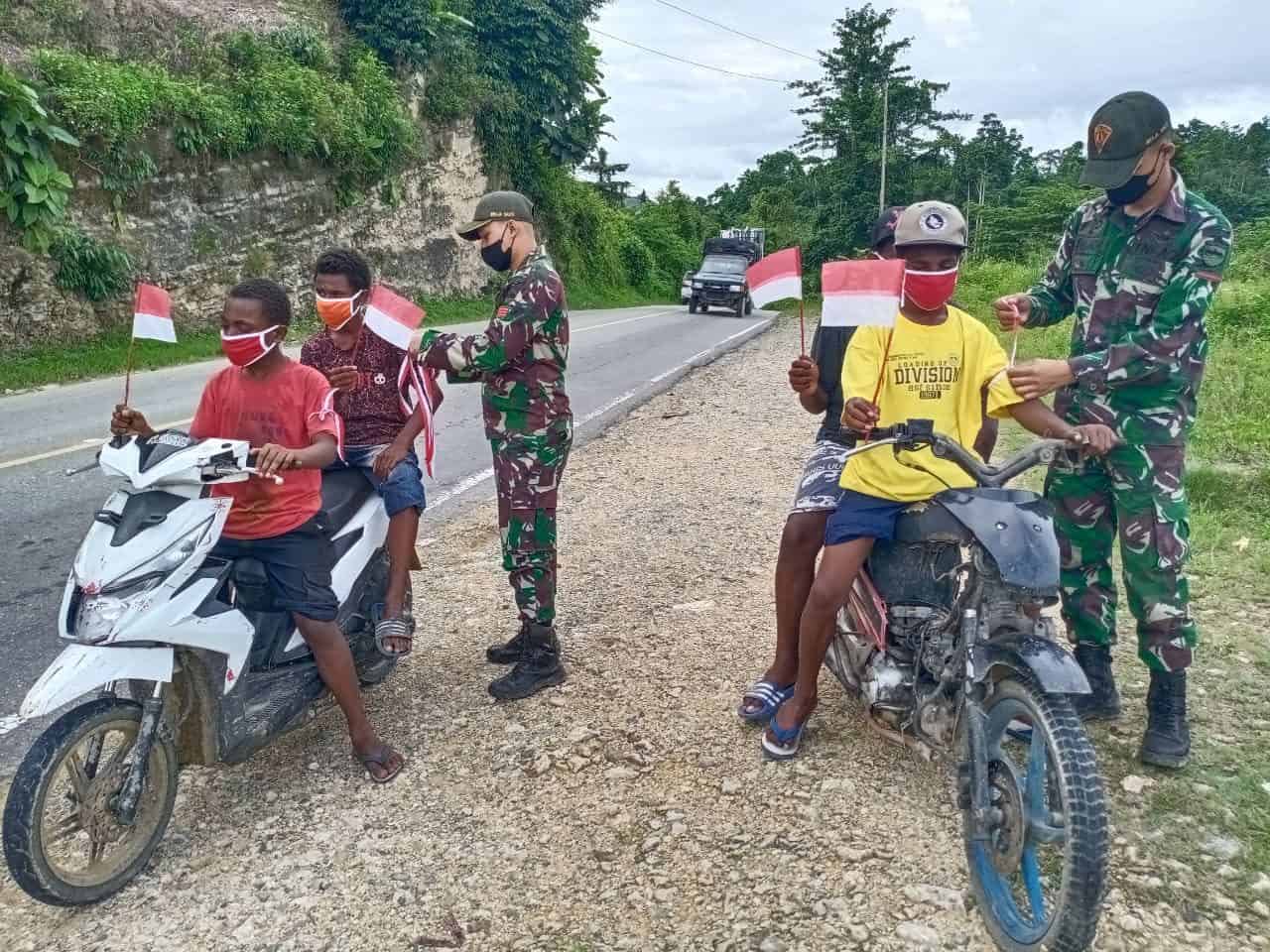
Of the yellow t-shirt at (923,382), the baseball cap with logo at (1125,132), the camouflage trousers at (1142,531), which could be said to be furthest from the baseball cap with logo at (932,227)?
the camouflage trousers at (1142,531)

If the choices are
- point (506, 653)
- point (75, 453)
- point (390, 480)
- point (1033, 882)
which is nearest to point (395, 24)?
point (75, 453)

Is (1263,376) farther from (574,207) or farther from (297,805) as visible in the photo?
(574,207)

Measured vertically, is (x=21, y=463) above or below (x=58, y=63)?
below

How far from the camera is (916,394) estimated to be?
302cm

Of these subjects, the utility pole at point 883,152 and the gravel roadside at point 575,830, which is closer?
the gravel roadside at point 575,830

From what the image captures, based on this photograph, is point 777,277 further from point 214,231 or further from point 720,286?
point 720,286

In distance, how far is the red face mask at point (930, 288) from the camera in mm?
2912

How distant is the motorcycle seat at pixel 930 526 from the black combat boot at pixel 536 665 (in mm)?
1559

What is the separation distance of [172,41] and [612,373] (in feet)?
34.1

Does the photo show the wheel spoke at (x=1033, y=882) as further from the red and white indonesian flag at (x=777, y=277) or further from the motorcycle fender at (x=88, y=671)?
the motorcycle fender at (x=88, y=671)

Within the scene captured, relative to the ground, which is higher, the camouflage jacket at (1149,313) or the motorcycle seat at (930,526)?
the camouflage jacket at (1149,313)

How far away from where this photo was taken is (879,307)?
8.37ft

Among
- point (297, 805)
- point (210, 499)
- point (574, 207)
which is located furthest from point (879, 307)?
point (574, 207)

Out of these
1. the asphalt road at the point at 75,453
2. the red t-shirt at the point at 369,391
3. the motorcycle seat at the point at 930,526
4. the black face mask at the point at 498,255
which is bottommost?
the asphalt road at the point at 75,453
